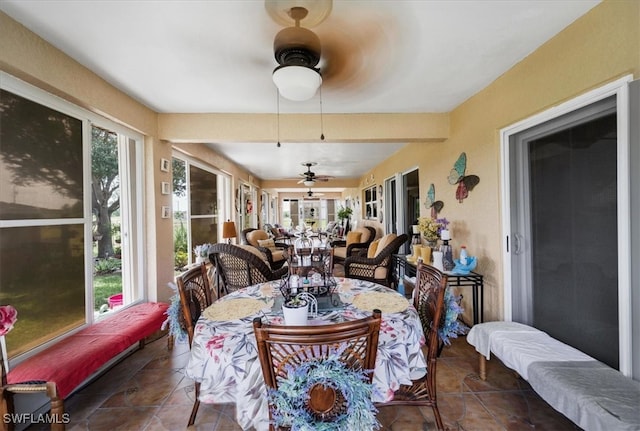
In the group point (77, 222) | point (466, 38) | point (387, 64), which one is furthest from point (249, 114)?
point (466, 38)

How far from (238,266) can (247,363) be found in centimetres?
197

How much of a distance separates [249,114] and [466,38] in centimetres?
221

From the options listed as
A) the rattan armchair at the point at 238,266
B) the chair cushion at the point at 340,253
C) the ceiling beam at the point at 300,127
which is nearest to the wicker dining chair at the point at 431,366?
the rattan armchair at the point at 238,266

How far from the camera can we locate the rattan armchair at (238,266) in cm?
293

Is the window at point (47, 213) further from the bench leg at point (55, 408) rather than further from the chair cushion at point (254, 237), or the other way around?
the chair cushion at point (254, 237)

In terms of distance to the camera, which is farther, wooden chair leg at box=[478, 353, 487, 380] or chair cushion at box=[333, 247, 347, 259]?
chair cushion at box=[333, 247, 347, 259]

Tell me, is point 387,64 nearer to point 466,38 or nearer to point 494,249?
point 466,38

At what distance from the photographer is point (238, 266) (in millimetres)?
3025

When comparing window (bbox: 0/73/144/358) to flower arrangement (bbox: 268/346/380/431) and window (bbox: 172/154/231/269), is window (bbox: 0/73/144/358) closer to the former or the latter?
window (bbox: 172/154/231/269)

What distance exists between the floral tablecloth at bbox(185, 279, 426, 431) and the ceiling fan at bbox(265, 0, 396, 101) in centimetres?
136

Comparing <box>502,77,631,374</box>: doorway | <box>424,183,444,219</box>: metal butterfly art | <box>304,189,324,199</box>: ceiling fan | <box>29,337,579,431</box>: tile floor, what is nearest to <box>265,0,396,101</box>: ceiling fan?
<box>502,77,631,374</box>: doorway

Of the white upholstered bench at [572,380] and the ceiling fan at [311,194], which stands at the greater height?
the ceiling fan at [311,194]

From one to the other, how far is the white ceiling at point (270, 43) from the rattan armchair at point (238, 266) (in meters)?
1.58

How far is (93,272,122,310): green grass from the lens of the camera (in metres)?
2.37
